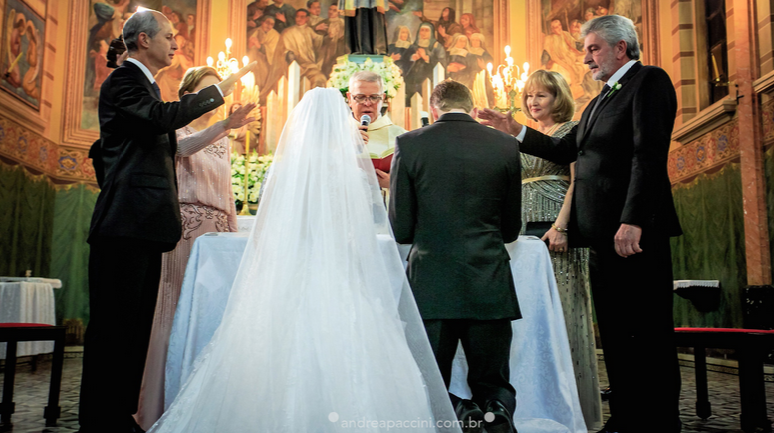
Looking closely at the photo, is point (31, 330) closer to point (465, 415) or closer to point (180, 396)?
point (180, 396)

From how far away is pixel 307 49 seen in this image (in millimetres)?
9820

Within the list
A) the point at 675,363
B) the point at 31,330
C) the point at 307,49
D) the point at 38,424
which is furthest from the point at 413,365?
the point at 307,49

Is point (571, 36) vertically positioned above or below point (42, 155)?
above

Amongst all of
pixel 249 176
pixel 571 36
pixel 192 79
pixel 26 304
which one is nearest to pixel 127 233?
pixel 192 79

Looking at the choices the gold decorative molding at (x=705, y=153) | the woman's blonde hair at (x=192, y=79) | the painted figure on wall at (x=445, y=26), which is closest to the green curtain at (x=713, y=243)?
the gold decorative molding at (x=705, y=153)

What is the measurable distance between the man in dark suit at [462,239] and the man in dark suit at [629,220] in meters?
0.43

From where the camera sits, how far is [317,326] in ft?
7.73

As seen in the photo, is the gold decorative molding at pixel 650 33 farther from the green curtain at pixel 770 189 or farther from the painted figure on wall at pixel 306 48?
the painted figure on wall at pixel 306 48

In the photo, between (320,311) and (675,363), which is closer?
(320,311)

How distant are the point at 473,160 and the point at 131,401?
69.3 inches

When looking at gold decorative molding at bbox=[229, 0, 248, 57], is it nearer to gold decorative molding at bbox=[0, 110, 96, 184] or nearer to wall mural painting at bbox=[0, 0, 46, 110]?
wall mural painting at bbox=[0, 0, 46, 110]

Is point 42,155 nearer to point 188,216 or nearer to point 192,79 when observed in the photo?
point 192,79

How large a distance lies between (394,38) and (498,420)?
329 inches

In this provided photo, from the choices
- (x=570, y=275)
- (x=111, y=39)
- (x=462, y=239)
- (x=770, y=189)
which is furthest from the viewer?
(x=111, y=39)
